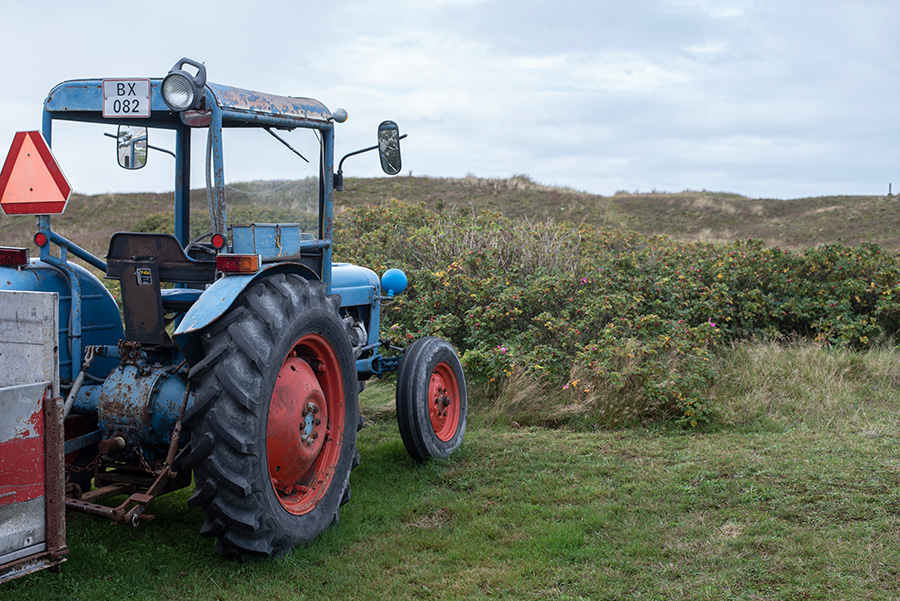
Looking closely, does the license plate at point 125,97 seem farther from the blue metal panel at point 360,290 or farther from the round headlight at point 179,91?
the blue metal panel at point 360,290

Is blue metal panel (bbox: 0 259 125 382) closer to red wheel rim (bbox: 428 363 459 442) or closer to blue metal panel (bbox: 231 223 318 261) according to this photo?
blue metal panel (bbox: 231 223 318 261)

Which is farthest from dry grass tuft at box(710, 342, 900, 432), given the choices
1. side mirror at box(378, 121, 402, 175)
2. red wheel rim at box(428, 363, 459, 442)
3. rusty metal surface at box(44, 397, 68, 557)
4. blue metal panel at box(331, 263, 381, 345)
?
rusty metal surface at box(44, 397, 68, 557)

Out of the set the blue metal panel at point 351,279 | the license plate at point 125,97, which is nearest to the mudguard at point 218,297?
the license plate at point 125,97

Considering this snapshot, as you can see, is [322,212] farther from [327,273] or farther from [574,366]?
[574,366]

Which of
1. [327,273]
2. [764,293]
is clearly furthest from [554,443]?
[764,293]

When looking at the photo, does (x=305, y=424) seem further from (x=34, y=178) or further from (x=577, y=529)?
(x=34, y=178)

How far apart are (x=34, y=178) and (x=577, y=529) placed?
3.72 meters

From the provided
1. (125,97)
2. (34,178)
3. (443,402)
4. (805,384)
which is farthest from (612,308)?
(34,178)

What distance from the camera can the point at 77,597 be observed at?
3740 mm

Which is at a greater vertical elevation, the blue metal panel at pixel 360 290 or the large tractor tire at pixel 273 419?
the blue metal panel at pixel 360 290

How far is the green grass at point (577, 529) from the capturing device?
12.8 ft

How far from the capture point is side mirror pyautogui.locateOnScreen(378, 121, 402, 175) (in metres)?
5.16

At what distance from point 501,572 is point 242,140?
2.93 metres

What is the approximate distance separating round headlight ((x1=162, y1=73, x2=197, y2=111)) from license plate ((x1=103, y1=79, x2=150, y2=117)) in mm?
→ 425
